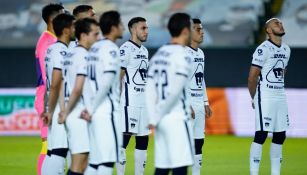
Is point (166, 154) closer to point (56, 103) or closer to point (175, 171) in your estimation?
point (175, 171)

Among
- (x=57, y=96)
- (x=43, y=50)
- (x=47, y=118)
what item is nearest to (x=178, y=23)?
(x=57, y=96)

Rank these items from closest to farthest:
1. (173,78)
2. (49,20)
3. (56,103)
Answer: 1. (173,78)
2. (56,103)
3. (49,20)

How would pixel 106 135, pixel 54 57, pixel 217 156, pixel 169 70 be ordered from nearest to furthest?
pixel 169 70 → pixel 106 135 → pixel 54 57 → pixel 217 156

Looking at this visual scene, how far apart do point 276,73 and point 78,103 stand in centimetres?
349

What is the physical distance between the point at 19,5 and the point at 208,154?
7590 mm

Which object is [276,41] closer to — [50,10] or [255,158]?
[255,158]

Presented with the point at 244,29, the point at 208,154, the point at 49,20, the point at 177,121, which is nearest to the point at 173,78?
the point at 177,121

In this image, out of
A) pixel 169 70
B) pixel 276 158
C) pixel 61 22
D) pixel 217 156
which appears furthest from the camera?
pixel 217 156

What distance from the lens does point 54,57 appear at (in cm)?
986

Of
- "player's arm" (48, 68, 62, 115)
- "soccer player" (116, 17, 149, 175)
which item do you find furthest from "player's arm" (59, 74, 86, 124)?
"soccer player" (116, 17, 149, 175)

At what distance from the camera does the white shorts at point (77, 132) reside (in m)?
9.38

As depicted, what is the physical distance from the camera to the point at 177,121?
29.0 feet

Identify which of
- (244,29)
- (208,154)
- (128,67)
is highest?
(244,29)

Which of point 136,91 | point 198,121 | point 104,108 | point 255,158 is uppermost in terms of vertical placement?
point 136,91
